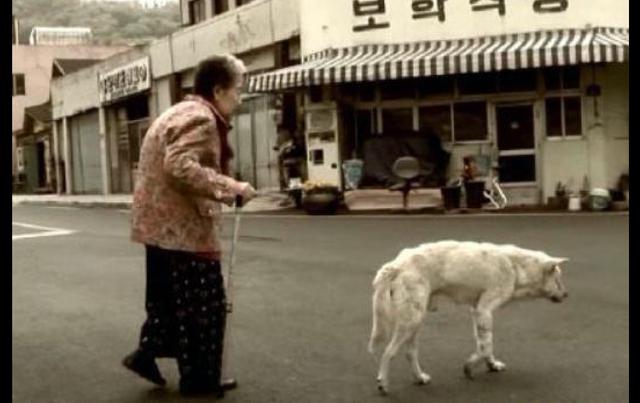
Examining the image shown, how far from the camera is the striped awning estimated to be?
19672mm

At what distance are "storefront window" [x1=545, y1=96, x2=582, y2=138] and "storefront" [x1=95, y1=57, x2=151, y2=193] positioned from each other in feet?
52.7

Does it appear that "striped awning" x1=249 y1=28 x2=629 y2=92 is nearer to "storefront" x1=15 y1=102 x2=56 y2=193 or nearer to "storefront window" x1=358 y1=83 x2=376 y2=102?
"storefront window" x1=358 y1=83 x2=376 y2=102

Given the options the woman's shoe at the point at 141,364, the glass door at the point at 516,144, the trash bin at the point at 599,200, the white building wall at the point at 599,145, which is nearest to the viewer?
the woman's shoe at the point at 141,364

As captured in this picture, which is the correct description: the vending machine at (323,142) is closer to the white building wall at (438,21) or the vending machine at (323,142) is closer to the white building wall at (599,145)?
the white building wall at (438,21)

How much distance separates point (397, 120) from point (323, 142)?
1.80 metres

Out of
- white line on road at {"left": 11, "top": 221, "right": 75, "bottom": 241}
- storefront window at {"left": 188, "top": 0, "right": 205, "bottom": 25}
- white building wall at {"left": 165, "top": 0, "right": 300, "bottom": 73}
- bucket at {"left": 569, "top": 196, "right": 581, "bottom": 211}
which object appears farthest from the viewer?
storefront window at {"left": 188, "top": 0, "right": 205, "bottom": 25}

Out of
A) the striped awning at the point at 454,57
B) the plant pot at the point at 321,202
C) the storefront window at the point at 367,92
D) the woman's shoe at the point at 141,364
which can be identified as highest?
the striped awning at the point at 454,57

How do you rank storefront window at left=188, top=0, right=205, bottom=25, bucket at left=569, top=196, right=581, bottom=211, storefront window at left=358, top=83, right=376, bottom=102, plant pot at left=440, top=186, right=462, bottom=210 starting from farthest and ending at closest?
storefront window at left=188, top=0, right=205, bottom=25 < storefront window at left=358, top=83, right=376, bottom=102 < plant pot at left=440, top=186, right=462, bottom=210 < bucket at left=569, top=196, right=581, bottom=211

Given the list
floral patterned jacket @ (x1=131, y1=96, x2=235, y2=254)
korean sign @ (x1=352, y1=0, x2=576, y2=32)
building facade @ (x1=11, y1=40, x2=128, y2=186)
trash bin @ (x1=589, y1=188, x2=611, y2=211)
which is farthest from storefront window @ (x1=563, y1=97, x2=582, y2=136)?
building facade @ (x1=11, y1=40, x2=128, y2=186)

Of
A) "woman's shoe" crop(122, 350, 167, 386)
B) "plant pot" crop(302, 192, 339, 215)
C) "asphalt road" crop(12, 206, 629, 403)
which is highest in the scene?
"plant pot" crop(302, 192, 339, 215)

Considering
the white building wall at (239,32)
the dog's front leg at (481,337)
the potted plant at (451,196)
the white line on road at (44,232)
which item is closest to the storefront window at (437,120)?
the potted plant at (451,196)

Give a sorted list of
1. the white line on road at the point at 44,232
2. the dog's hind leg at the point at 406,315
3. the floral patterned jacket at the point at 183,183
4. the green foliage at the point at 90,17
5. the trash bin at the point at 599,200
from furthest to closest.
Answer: the green foliage at the point at 90,17
the trash bin at the point at 599,200
the white line on road at the point at 44,232
the dog's hind leg at the point at 406,315
the floral patterned jacket at the point at 183,183

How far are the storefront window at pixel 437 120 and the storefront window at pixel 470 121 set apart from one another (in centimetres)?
16

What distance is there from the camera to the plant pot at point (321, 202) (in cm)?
2075
